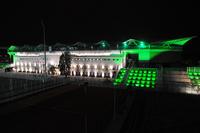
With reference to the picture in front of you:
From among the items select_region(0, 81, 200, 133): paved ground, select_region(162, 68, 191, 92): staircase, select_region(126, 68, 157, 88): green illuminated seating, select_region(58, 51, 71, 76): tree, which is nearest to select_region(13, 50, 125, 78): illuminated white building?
select_region(58, 51, 71, 76): tree

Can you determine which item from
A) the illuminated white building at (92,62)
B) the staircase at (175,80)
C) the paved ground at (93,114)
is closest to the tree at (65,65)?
the illuminated white building at (92,62)

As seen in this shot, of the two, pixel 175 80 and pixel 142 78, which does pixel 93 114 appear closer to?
pixel 142 78

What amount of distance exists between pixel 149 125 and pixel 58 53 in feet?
115

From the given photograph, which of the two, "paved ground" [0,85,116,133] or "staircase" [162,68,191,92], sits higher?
"staircase" [162,68,191,92]

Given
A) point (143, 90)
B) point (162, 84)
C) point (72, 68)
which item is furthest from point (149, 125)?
point (72, 68)

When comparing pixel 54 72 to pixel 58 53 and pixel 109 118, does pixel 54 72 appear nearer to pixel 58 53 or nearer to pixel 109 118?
pixel 58 53

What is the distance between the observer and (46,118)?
11.4m

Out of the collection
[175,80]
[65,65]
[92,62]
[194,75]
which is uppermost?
[92,62]

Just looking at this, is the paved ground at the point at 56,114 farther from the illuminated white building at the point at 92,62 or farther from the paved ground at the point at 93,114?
the illuminated white building at the point at 92,62

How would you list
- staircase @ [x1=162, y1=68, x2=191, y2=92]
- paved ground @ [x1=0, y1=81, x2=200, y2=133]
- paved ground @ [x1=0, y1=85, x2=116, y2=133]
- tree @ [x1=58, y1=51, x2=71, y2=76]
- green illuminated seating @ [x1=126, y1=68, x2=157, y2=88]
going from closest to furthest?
paved ground @ [x1=0, y1=85, x2=116, y2=133]
paved ground @ [x1=0, y1=81, x2=200, y2=133]
staircase @ [x1=162, y1=68, x2=191, y2=92]
green illuminated seating @ [x1=126, y1=68, x2=157, y2=88]
tree @ [x1=58, y1=51, x2=71, y2=76]

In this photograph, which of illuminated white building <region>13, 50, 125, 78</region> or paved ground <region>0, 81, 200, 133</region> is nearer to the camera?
paved ground <region>0, 81, 200, 133</region>

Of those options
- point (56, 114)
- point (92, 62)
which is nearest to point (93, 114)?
point (56, 114)

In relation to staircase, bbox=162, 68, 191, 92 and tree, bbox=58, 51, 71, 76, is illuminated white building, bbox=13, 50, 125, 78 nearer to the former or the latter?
tree, bbox=58, 51, 71, 76

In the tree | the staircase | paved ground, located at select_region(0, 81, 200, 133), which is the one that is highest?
the tree
